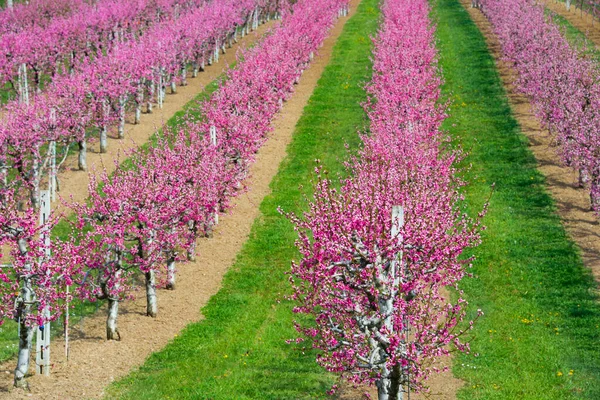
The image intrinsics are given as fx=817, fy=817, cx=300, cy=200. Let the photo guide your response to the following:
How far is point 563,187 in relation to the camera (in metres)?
39.8

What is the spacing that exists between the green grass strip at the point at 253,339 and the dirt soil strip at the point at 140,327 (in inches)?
20.0

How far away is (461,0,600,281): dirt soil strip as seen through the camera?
34062mm

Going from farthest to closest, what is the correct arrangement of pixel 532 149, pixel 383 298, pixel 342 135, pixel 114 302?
pixel 342 135
pixel 532 149
pixel 114 302
pixel 383 298

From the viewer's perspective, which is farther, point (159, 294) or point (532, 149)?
point (532, 149)

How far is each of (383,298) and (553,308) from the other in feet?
43.4

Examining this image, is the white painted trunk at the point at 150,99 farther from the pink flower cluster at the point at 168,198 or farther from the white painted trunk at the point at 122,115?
the pink flower cluster at the point at 168,198

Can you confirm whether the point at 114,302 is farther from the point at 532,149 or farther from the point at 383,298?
the point at 532,149

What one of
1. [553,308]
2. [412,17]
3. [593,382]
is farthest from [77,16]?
[593,382]

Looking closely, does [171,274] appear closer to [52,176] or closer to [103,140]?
[52,176]

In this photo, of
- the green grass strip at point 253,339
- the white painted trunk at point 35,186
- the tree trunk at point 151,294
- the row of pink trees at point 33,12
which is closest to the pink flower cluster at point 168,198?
the tree trunk at point 151,294

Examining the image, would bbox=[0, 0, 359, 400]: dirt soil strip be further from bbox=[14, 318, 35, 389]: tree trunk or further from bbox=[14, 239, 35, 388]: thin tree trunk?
bbox=[14, 239, 35, 388]: thin tree trunk

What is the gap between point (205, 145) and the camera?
33.8 meters

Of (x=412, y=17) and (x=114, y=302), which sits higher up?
(x=412, y=17)

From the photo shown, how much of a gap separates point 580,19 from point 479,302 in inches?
2097
